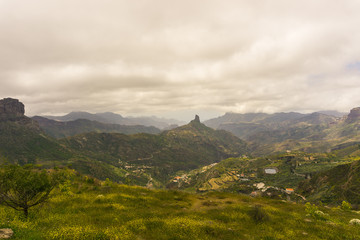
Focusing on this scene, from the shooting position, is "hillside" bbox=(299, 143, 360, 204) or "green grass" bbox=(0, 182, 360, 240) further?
"hillside" bbox=(299, 143, 360, 204)

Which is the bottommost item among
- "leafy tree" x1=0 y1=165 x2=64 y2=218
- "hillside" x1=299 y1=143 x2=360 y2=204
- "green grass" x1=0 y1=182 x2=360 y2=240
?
"hillside" x1=299 y1=143 x2=360 y2=204

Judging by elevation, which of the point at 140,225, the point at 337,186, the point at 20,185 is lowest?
the point at 337,186

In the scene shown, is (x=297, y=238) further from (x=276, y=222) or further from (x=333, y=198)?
(x=333, y=198)

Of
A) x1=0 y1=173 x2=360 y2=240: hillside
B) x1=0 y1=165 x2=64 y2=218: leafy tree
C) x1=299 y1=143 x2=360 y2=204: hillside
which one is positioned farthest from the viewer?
x1=299 y1=143 x2=360 y2=204: hillside

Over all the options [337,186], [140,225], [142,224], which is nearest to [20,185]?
[140,225]

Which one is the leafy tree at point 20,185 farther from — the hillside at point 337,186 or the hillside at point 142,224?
the hillside at point 337,186

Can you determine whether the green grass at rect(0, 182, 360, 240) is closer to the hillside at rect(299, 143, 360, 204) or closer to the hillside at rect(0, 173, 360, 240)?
the hillside at rect(0, 173, 360, 240)

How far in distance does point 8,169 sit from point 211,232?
76.3 feet

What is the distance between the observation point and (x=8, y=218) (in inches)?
679

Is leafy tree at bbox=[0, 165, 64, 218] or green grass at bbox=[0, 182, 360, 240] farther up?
leafy tree at bbox=[0, 165, 64, 218]

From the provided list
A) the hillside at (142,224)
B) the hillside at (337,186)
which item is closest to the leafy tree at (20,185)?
the hillside at (142,224)

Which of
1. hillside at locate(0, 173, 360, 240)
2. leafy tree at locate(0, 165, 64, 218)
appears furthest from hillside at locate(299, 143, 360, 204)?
leafy tree at locate(0, 165, 64, 218)

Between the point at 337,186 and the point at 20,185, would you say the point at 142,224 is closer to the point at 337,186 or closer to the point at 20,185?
the point at 20,185

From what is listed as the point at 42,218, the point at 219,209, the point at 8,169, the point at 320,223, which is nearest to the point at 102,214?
the point at 42,218
